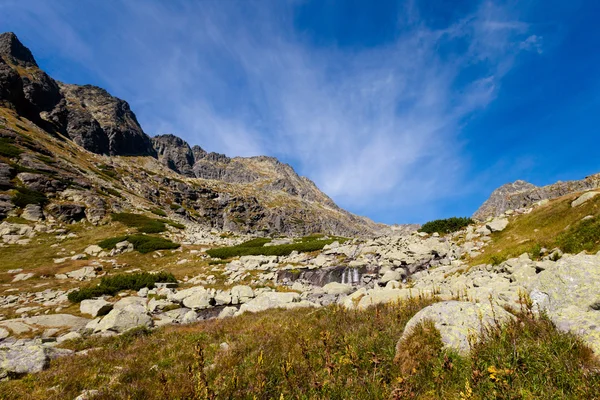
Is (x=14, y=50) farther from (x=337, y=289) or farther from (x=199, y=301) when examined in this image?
(x=337, y=289)

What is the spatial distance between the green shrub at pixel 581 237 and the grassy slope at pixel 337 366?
7.58 metres

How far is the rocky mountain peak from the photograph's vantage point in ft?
440

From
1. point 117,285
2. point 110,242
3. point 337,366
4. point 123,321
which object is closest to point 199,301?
point 123,321

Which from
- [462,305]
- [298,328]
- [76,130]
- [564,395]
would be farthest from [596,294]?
[76,130]

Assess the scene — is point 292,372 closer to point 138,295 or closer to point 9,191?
point 138,295

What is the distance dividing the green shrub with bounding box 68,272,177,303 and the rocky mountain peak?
17921 centimetres

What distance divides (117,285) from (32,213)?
31349 mm

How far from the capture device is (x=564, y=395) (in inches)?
145

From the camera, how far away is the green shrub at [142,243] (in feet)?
111

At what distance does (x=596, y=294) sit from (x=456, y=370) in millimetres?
3436

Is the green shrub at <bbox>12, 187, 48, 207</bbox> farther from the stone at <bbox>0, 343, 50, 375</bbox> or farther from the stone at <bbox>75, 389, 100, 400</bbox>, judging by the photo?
the stone at <bbox>75, 389, 100, 400</bbox>

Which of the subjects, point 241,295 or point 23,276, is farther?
point 23,276

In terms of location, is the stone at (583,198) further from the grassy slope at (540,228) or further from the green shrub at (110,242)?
the green shrub at (110,242)

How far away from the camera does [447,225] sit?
105ft
